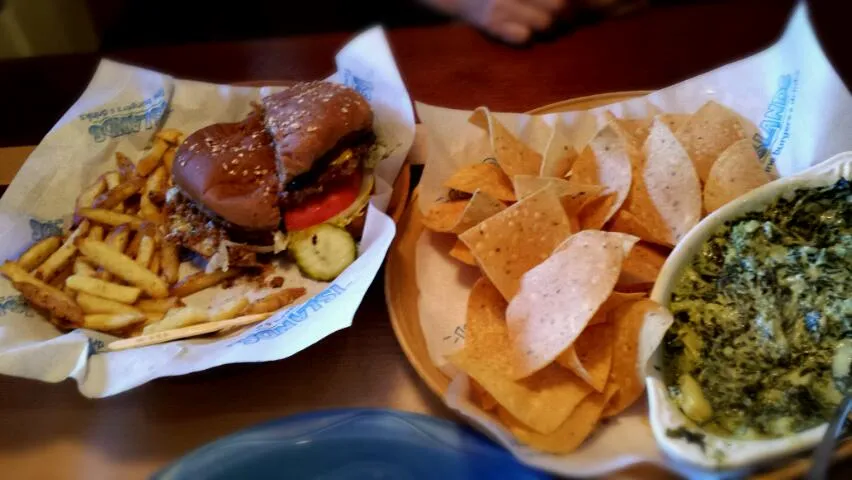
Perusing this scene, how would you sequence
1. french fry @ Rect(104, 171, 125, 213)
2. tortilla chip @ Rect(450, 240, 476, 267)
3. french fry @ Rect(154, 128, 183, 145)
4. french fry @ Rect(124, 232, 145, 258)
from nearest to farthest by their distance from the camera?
1. tortilla chip @ Rect(450, 240, 476, 267)
2. french fry @ Rect(124, 232, 145, 258)
3. french fry @ Rect(104, 171, 125, 213)
4. french fry @ Rect(154, 128, 183, 145)

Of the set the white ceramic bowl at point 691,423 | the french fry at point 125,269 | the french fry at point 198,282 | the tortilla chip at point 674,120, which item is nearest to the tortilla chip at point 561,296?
the white ceramic bowl at point 691,423

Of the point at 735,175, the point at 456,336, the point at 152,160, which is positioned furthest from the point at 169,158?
the point at 735,175

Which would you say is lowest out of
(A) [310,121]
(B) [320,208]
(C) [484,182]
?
(B) [320,208]

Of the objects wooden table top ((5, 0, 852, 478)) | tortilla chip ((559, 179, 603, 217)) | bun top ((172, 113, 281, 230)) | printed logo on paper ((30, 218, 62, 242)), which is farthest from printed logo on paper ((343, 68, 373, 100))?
printed logo on paper ((30, 218, 62, 242))

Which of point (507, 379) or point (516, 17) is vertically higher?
point (516, 17)

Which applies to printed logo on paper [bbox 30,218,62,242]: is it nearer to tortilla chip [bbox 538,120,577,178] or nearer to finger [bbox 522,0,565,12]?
tortilla chip [bbox 538,120,577,178]

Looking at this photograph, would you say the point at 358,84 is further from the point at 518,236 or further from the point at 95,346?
the point at 95,346
